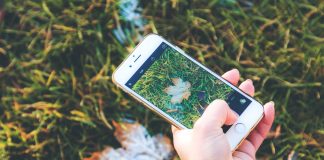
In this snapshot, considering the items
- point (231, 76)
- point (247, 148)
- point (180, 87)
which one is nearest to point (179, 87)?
point (180, 87)

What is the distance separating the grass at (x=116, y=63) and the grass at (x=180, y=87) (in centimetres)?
31

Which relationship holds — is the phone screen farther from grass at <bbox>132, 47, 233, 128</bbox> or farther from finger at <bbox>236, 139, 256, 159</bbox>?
finger at <bbox>236, 139, 256, 159</bbox>

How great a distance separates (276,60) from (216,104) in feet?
2.26

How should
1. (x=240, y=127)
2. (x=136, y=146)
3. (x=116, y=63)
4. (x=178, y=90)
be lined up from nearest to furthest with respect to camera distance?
(x=240, y=127)
(x=178, y=90)
(x=136, y=146)
(x=116, y=63)

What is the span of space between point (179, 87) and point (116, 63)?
47cm

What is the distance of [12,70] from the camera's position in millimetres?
2213

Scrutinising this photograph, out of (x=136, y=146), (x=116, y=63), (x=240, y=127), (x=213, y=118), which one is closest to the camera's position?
(x=213, y=118)

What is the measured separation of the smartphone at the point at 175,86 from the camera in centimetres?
173

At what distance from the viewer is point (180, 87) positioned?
5.87 ft

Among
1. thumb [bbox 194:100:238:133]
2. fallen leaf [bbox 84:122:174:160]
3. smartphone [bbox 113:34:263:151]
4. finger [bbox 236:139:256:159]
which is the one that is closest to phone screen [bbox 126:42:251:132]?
smartphone [bbox 113:34:263:151]

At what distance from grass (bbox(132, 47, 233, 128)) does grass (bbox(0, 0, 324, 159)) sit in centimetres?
31

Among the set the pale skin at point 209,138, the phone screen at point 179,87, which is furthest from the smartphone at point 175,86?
the pale skin at point 209,138

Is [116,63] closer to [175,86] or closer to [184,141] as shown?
[175,86]

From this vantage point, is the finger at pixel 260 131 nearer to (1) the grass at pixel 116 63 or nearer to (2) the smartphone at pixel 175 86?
(2) the smartphone at pixel 175 86
